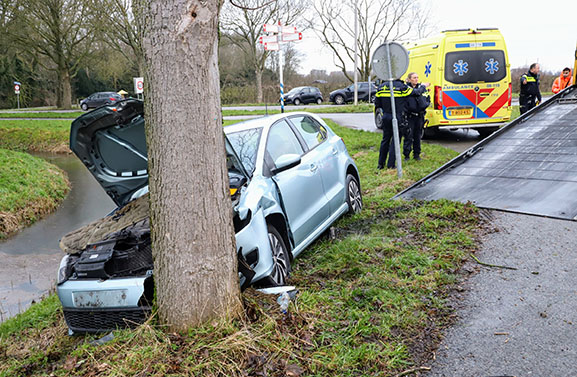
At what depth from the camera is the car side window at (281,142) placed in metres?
5.66

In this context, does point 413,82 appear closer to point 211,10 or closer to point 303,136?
→ point 303,136

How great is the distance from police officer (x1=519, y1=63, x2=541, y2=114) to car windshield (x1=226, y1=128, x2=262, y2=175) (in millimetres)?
10581

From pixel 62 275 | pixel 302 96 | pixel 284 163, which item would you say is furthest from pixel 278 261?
pixel 302 96

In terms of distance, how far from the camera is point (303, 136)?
638cm

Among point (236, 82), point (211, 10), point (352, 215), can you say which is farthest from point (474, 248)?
point (236, 82)

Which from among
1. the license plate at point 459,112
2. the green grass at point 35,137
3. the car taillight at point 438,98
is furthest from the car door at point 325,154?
the green grass at point 35,137

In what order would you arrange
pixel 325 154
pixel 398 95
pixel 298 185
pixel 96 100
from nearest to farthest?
pixel 298 185 < pixel 325 154 < pixel 398 95 < pixel 96 100

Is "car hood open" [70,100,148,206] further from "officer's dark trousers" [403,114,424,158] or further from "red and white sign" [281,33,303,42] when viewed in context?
"red and white sign" [281,33,303,42]

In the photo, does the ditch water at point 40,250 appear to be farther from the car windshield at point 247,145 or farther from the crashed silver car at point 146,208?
the car windshield at point 247,145

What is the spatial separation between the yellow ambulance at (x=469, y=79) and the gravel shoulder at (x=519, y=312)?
25.4 ft

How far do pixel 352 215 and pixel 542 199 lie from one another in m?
2.48

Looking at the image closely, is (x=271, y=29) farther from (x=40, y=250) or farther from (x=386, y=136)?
(x=40, y=250)

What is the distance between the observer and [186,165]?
354 centimetres

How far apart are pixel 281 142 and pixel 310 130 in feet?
2.92
